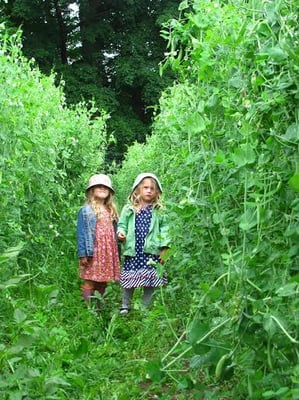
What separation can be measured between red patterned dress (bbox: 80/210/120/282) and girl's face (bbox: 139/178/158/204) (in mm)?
353

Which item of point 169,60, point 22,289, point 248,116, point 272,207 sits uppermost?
point 169,60

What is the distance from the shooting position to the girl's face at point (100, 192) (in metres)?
5.07

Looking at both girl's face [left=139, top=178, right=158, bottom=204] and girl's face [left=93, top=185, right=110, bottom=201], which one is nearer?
girl's face [left=139, top=178, right=158, bottom=204]

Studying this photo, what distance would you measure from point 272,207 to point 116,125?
18.8 meters

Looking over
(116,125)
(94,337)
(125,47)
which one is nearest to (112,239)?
(94,337)

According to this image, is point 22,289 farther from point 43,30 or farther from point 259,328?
point 43,30

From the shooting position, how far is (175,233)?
3.23 m

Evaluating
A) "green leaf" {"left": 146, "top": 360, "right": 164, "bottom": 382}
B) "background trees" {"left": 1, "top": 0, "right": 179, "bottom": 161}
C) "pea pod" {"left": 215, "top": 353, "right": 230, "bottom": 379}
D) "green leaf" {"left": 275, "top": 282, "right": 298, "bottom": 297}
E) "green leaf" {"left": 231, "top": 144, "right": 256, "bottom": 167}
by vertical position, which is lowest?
"green leaf" {"left": 146, "top": 360, "right": 164, "bottom": 382}

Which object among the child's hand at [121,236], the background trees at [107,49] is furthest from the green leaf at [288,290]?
the background trees at [107,49]

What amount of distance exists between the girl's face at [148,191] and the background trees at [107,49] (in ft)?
49.2

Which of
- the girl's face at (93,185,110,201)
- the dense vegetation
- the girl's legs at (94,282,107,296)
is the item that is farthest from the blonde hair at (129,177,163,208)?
the dense vegetation

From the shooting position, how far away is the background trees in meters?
20.5

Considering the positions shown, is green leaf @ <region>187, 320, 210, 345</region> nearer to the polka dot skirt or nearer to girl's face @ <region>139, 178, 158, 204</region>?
the polka dot skirt

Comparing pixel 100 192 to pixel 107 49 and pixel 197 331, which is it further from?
pixel 107 49
